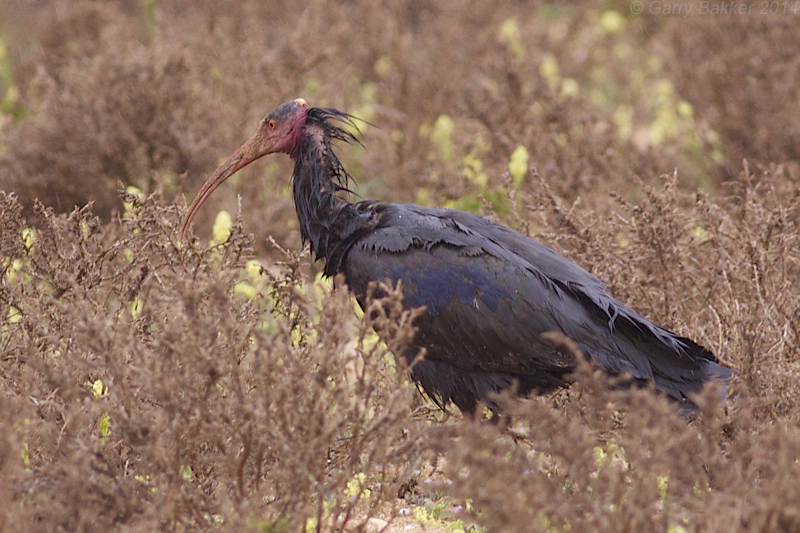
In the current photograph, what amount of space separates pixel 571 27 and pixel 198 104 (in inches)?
245

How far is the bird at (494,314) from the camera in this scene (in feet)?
12.2

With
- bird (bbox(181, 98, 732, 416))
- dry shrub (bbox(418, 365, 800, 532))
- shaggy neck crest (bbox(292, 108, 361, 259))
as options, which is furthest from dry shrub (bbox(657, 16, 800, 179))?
dry shrub (bbox(418, 365, 800, 532))

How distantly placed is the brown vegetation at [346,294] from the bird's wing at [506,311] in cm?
22

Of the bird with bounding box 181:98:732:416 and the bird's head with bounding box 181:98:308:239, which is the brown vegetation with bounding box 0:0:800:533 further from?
the bird's head with bounding box 181:98:308:239

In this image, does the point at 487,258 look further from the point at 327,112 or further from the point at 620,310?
the point at 327,112

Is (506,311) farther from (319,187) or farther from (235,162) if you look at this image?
(235,162)

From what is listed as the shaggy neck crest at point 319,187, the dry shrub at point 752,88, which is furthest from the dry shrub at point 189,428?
the dry shrub at point 752,88

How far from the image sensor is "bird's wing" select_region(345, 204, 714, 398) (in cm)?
373

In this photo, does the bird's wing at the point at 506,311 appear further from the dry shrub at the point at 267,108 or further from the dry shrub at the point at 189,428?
the dry shrub at the point at 267,108

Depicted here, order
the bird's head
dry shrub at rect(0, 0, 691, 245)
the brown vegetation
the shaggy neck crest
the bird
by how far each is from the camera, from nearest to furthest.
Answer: the brown vegetation
the bird
the shaggy neck crest
the bird's head
dry shrub at rect(0, 0, 691, 245)

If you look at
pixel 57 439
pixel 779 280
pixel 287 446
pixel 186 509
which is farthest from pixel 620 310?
pixel 57 439

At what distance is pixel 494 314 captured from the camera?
→ 3.77m

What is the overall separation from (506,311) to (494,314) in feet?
0.18

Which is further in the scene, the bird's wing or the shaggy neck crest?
the shaggy neck crest
